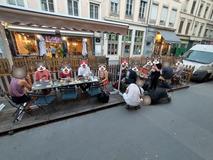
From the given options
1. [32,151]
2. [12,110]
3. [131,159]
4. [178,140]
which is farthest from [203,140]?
[12,110]

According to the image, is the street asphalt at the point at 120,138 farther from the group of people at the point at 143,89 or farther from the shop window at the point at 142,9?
the shop window at the point at 142,9

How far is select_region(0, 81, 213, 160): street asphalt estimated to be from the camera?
87.4 inches

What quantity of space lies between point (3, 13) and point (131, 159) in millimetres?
4696

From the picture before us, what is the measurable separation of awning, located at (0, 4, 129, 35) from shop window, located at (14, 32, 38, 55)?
9698mm

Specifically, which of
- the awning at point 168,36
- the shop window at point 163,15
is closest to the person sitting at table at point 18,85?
the awning at point 168,36

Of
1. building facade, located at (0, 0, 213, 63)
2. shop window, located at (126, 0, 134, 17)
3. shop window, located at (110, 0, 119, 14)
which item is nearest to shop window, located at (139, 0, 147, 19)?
building facade, located at (0, 0, 213, 63)

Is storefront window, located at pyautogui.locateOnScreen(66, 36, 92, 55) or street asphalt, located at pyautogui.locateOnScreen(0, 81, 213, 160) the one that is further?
storefront window, located at pyautogui.locateOnScreen(66, 36, 92, 55)

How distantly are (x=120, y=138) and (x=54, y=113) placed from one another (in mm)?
2378

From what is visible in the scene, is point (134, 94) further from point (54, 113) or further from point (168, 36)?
point (168, 36)

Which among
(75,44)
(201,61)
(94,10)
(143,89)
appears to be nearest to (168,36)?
(201,61)

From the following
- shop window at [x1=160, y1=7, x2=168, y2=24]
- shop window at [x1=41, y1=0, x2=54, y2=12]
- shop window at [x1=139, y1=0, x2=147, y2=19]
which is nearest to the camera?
shop window at [x1=41, y1=0, x2=54, y2=12]

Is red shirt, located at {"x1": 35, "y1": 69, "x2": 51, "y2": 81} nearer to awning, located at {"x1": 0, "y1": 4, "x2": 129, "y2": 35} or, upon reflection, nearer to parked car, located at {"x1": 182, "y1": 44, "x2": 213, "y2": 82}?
awning, located at {"x1": 0, "y1": 4, "x2": 129, "y2": 35}

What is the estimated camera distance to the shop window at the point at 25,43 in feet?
33.2

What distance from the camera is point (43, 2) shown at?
9625mm
